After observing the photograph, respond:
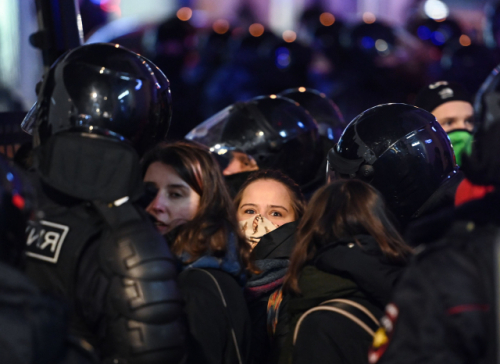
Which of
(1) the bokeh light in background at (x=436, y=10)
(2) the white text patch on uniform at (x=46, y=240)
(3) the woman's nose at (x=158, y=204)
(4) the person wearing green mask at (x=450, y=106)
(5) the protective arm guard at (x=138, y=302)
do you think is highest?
(2) the white text patch on uniform at (x=46, y=240)

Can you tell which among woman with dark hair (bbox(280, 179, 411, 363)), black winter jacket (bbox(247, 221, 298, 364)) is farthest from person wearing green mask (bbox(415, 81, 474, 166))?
woman with dark hair (bbox(280, 179, 411, 363))

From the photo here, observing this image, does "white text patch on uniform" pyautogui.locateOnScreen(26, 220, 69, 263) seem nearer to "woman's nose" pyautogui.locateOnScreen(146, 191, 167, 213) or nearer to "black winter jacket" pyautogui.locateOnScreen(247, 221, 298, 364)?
"woman's nose" pyautogui.locateOnScreen(146, 191, 167, 213)

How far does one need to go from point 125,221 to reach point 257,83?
6229 mm

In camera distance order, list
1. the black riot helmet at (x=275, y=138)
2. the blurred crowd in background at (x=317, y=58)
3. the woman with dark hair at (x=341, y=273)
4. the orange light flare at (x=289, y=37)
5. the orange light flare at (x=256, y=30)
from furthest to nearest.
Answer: the orange light flare at (x=256, y=30) < the orange light flare at (x=289, y=37) < the blurred crowd in background at (x=317, y=58) < the black riot helmet at (x=275, y=138) < the woman with dark hair at (x=341, y=273)

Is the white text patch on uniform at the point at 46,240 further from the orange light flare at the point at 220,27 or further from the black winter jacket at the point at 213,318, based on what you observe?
the orange light flare at the point at 220,27

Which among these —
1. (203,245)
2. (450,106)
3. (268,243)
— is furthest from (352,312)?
(450,106)

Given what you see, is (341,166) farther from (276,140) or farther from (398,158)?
(276,140)

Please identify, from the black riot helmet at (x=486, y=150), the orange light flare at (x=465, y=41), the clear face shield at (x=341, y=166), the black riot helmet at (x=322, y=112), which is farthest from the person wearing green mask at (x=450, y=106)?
the orange light flare at (x=465, y=41)

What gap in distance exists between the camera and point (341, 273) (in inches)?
73.4

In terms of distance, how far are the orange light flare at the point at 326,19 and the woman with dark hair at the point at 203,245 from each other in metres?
8.04

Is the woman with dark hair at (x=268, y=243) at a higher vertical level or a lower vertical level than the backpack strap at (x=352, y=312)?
lower

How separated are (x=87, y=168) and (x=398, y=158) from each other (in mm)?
1449

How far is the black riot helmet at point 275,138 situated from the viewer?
3.57m

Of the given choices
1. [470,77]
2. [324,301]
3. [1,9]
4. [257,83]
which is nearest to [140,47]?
[257,83]
